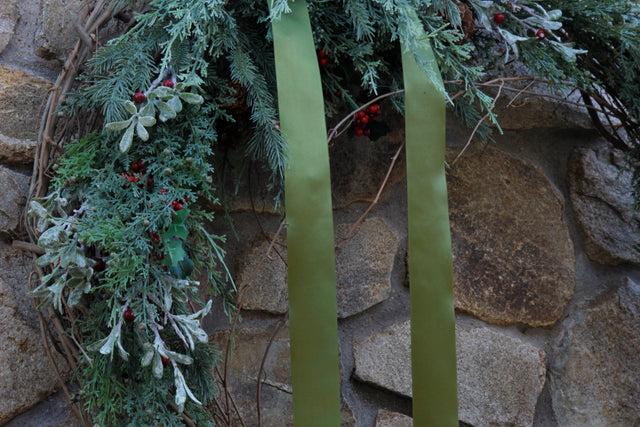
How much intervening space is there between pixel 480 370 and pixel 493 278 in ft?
0.55

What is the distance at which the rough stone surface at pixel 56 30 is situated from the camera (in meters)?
0.90

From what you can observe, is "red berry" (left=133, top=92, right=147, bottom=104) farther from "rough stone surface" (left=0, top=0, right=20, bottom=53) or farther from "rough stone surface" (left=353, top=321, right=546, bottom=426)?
"rough stone surface" (left=353, top=321, right=546, bottom=426)

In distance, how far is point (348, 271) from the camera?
1019mm

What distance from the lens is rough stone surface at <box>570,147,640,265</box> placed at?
1130mm

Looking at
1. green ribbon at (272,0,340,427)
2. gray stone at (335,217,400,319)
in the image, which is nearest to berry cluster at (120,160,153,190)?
green ribbon at (272,0,340,427)

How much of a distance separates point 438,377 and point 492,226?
1.39 feet

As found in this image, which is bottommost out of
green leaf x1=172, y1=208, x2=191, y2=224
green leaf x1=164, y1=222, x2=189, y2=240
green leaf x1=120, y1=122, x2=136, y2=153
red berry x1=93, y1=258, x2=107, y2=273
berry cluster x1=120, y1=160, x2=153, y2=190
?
red berry x1=93, y1=258, x2=107, y2=273

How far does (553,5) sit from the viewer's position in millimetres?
913

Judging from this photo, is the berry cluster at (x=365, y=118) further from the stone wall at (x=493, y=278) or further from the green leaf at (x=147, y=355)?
the green leaf at (x=147, y=355)

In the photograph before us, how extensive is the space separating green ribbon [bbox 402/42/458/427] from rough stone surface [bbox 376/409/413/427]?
28 centimetres

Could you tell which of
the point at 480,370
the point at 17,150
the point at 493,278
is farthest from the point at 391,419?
the point at 17,150

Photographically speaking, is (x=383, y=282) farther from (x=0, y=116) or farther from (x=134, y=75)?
(x=0, y=116)

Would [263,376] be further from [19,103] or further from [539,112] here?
[539,112]

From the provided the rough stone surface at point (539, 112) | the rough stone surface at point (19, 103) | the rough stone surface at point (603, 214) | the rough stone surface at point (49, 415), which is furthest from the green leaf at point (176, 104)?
the rough stone surface at point (603, 214)
